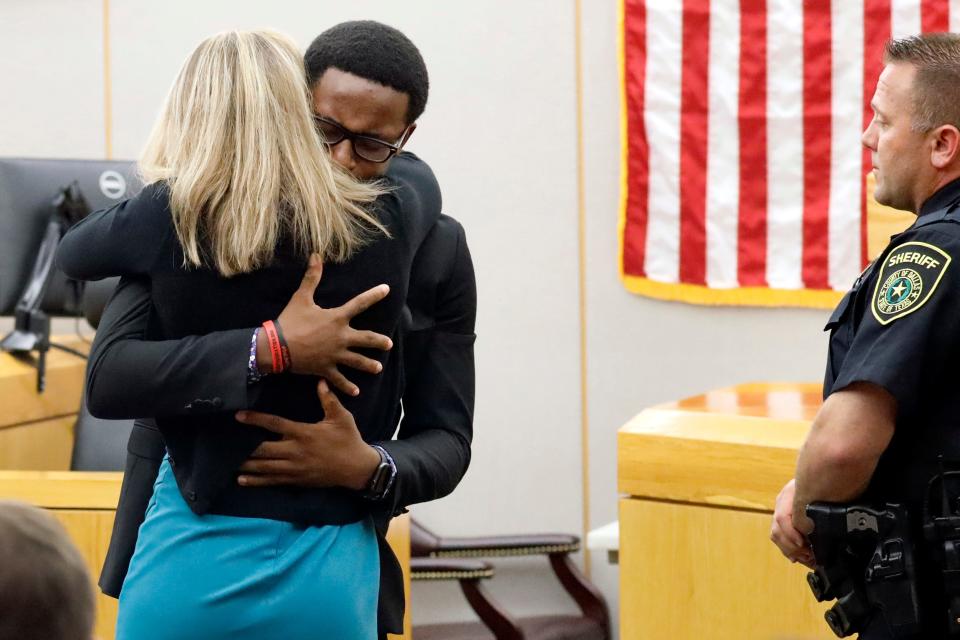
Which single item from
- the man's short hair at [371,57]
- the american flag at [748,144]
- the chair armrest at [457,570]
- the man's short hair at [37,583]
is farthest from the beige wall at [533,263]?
the man's short hair at [37,583]

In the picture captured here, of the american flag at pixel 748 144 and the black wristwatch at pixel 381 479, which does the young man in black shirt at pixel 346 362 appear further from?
the american flag at pixel 748 144

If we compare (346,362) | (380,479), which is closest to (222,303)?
(346,362)

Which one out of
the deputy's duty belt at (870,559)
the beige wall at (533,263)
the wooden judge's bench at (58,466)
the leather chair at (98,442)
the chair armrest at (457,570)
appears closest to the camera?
the deputy's duty belt at (870,559)

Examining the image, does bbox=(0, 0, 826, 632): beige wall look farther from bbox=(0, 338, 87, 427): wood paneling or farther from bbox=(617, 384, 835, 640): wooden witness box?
bbox=(617, 384, 835, 640): wooden witness box

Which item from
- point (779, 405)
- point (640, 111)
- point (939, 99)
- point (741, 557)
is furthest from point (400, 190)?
point (640, 111)

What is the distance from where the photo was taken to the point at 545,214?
12.9 feet

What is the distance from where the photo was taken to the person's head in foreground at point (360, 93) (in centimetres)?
147

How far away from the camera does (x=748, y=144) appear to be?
3.71 m

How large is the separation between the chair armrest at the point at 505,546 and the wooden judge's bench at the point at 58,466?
2.90ft

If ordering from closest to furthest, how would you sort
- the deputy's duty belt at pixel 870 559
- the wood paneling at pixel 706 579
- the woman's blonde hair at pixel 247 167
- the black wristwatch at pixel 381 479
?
the woman's blonde hair at pixel 247 167 → the black wristwatch at pixel 381 479 → the deputy's duty belt at pixel 870 559 → the wood paneling at pixel 706 579

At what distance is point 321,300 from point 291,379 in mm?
91

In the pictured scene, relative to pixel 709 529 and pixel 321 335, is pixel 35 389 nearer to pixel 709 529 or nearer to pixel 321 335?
pixel 709 529

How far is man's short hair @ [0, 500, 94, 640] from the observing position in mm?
902

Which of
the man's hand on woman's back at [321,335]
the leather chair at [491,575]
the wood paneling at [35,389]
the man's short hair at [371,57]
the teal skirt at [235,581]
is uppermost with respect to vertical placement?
the man's short hair at [371,57]
